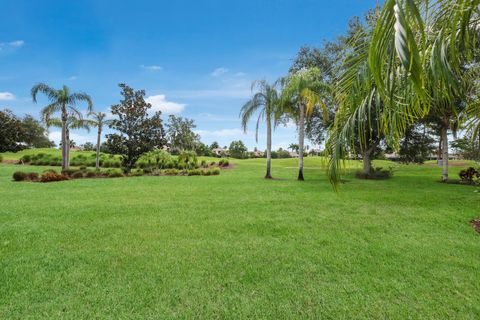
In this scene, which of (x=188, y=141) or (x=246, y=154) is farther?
(x=246, y=154)

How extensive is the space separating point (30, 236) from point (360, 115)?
19.9ft

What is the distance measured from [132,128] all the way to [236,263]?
57.8 ft

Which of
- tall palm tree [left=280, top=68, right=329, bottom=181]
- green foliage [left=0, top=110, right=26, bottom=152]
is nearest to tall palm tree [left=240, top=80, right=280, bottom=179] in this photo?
tall palm tree [left=280, top=68, right=329, bottom=181]

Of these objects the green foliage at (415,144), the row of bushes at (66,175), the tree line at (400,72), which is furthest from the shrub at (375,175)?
the tree line at (400,72)

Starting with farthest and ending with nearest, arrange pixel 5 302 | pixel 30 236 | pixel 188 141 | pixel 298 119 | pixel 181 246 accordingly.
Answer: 1. pixel 188 141
2. pixel 298 119
3. pixel 30 236
4. pixel 181 246
5. pixel 5 302

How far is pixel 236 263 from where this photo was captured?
3.79m

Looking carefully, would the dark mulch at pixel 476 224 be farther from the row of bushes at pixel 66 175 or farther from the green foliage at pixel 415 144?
the row of bushes at pixel 66 175

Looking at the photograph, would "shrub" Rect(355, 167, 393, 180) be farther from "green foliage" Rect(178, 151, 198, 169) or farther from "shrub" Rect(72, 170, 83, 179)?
"shrub" Rect(72, 170, 83, 179)

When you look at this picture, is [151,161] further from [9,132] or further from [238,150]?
[238,150]

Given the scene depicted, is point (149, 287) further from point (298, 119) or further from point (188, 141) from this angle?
point (188, 141)

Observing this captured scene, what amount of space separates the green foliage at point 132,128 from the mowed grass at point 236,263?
1199cm

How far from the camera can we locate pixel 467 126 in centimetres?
400

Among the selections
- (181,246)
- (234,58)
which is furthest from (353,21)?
(181,246)

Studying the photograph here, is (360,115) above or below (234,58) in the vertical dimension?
below
